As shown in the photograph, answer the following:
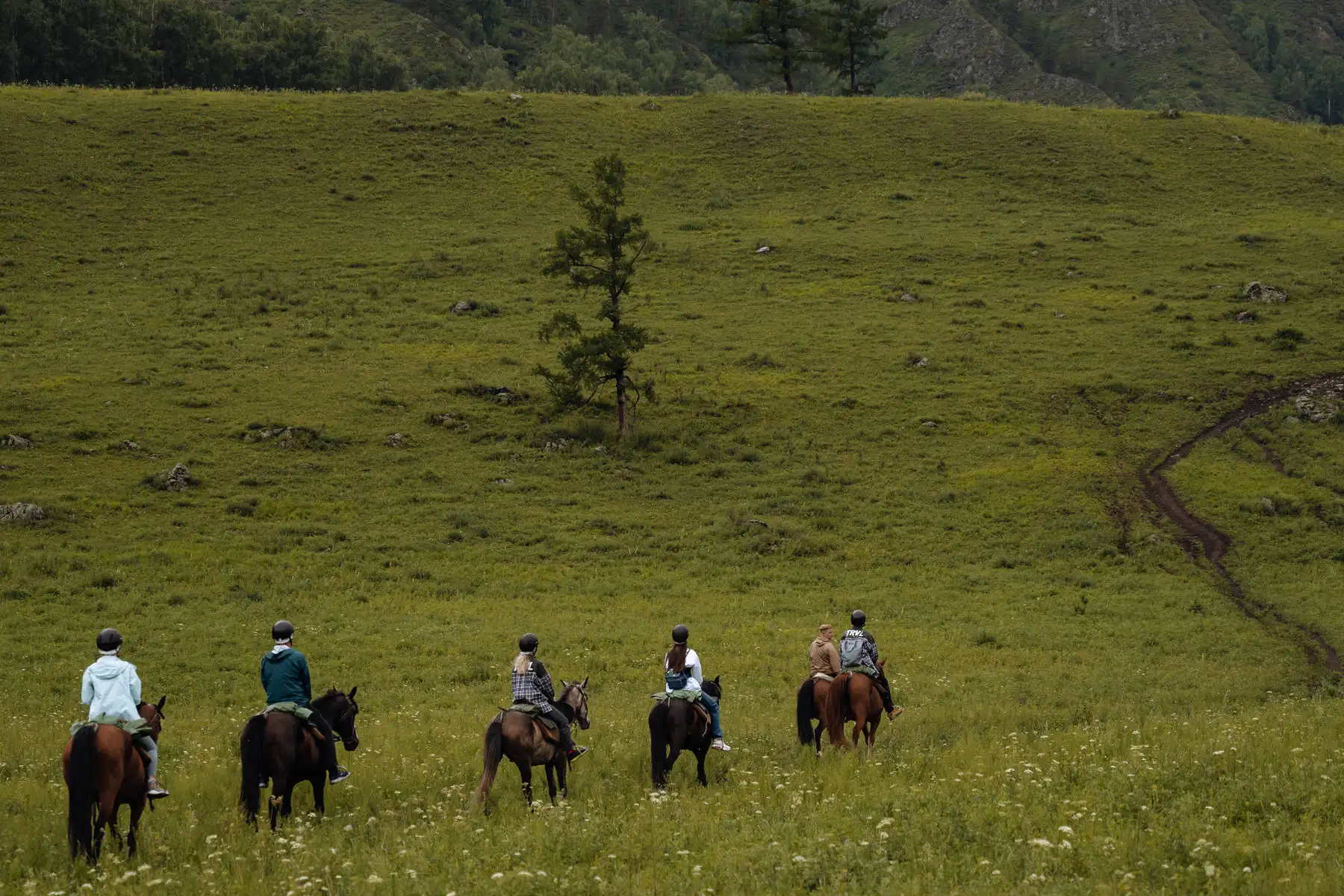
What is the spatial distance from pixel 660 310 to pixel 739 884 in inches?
1955

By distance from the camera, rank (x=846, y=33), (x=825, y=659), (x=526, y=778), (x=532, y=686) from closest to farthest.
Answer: (x=526, y=778) < (x=532, y=686) < (x=825, y=659) < (x=846, y=33)

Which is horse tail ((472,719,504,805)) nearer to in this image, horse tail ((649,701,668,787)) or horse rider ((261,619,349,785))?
horse rider ((261,619,349,785))

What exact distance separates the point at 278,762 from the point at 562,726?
3560 millimetres

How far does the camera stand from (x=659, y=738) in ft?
51.8

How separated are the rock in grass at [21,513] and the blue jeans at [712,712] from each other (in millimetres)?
27115

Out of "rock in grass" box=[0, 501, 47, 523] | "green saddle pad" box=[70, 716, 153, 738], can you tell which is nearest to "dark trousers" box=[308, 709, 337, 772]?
"green saddle pad" box=[70, 716, 153, 738]

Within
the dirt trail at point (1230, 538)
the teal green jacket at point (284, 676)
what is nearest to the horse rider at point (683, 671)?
the teal green jacket at point (284, 676)

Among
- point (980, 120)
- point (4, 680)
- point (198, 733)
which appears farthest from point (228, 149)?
point (198, 733)

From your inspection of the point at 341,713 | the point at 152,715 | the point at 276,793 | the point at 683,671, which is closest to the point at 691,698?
the point at 683,671

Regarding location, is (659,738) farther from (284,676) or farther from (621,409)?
(621,409)

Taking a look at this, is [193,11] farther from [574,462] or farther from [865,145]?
[574,462]

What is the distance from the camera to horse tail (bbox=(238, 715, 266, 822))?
45.1ft

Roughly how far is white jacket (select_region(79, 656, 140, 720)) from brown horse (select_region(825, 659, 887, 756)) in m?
9.47

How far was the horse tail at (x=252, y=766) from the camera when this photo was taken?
13758 mm
